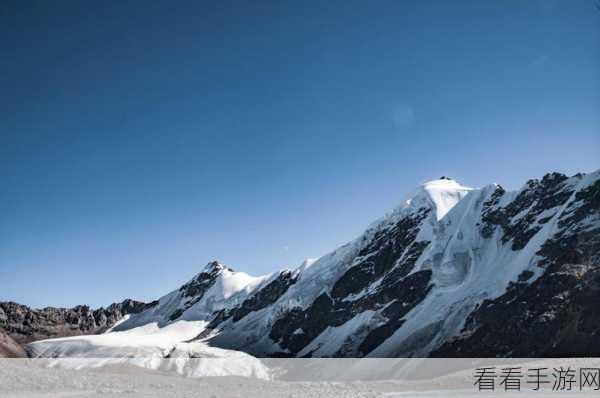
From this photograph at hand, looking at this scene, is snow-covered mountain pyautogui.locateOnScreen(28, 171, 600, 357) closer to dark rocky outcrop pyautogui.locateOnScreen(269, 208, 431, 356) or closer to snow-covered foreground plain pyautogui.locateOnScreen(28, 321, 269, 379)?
dark rocky outcrop pyautogui.locateOnScreen(269, 208, 431, 356)

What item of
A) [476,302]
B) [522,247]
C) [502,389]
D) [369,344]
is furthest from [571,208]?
[502,389]

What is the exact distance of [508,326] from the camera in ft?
366

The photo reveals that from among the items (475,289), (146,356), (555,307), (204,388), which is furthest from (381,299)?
(204,388)

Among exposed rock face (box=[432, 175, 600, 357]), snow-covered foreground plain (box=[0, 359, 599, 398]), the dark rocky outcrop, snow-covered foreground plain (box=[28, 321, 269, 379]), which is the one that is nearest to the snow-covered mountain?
exposed rock face (box=[432, 175, 600, 357])

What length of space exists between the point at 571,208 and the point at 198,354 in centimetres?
11490

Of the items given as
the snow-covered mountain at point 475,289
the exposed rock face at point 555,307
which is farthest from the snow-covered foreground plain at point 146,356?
the exposed rock face at point 555,307

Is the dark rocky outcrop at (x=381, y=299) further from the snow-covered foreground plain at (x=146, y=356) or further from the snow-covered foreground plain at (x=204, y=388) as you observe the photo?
the snow-covered foreground plain at (x=204, y=388)

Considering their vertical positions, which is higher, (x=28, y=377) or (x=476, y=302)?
(x=28, y=377)

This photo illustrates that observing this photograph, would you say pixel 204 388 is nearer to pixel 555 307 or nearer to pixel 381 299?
pixel 555 307

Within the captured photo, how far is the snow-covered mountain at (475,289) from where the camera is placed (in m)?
106

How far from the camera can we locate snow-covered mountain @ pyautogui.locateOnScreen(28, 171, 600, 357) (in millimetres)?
105750

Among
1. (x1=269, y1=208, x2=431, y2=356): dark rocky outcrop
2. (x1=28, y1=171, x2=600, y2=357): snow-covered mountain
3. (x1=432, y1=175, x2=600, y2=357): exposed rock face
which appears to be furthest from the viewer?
(x1=269, y1=208, x2=431, y2=356): dark rocky outcrop

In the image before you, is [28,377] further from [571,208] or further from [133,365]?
[571,208]

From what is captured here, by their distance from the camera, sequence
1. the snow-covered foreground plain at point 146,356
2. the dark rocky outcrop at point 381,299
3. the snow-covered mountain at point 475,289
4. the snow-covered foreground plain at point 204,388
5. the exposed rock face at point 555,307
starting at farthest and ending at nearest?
the dark rocky outcrop at point 381,299 → the snow-covered foreground plain at point 146,356 → the snow-covered mountain at point 475,289 → the exposed rock face at point 555,307 → the snow-covered foreground plain at point 204,388
